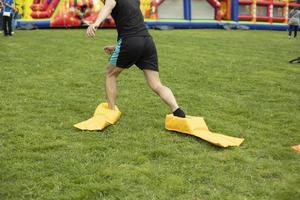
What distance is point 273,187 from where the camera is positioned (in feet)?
14.0

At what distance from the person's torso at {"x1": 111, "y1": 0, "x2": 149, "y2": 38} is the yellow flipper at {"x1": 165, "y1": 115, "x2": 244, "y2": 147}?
1.12 metres

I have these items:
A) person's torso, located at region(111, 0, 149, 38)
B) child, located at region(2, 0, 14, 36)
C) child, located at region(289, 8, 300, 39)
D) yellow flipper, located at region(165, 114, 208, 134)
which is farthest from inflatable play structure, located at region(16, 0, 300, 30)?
yellow flipper, located at region(165, 114, 208, 134)

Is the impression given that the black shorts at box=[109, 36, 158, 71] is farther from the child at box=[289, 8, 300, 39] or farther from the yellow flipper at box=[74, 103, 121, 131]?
the child at box=[289, 8, 300, 39]

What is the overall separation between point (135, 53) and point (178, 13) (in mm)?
17497

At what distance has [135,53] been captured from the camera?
5855 mm

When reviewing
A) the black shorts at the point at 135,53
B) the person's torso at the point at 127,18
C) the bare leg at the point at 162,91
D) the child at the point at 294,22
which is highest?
the person's torso at the point at 127,18

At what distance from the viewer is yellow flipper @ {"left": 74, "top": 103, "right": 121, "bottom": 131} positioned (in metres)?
5.88

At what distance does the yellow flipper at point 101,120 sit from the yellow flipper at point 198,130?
69 centimetres

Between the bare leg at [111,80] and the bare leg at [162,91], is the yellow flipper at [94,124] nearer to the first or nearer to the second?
the bare leg at [111,80]

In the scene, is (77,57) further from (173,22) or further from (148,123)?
(173,22)

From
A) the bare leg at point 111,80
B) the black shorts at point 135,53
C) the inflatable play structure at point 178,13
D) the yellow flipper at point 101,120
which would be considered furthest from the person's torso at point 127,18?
the inflatable play structure at point 178,13

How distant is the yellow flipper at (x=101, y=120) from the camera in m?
5.88

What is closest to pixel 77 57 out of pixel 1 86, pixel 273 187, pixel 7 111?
pixel 1 86

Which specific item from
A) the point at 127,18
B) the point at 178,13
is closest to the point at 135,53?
the point at 127,18
